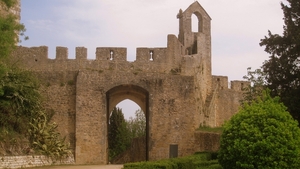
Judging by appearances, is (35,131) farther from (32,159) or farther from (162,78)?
(162,78)

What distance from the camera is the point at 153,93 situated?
22.6m

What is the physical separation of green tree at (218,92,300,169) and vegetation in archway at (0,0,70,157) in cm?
868

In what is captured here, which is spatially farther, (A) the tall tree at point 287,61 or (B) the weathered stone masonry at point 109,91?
(B) the weathered stone masonry at point 109,91

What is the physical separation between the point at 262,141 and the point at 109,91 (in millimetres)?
11698

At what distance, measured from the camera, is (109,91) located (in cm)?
2336

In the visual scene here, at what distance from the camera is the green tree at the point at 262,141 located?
13.0 metres

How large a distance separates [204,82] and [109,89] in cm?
674

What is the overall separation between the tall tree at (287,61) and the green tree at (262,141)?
3724mm

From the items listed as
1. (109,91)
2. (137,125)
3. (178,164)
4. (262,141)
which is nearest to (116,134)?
(137,125)

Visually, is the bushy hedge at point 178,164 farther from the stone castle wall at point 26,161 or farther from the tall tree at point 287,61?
the stone castle wall at point 26,161

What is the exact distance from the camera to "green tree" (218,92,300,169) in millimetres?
12953

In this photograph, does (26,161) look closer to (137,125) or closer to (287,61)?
(287,61)

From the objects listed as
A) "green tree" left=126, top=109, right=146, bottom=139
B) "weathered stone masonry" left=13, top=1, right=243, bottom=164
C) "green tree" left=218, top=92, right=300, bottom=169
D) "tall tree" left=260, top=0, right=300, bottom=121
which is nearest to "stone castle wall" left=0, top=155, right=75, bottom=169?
"weathered stone masonry" left=13, top=1, right=243, bottom=164

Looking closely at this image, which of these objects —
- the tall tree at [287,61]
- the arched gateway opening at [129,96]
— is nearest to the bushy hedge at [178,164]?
the tall tree at [287,61]
